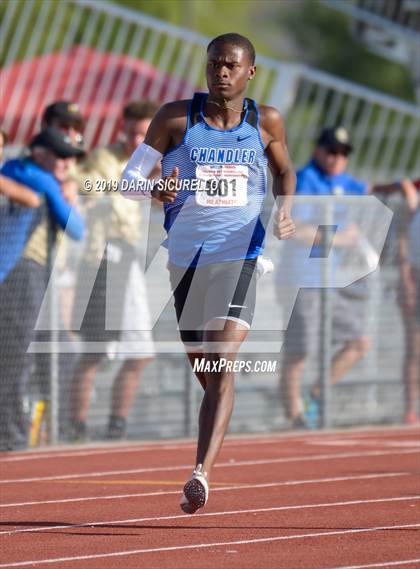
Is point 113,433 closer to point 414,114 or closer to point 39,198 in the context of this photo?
point 39,198

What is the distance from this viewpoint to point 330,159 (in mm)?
12531

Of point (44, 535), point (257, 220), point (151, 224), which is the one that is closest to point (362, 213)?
point (151, 224)

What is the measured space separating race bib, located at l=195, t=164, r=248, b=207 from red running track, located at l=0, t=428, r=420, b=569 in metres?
1.57

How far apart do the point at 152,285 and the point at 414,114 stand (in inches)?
178

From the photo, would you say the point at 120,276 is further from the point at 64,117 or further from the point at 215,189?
the point at 215,189

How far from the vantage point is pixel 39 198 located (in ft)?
36.0

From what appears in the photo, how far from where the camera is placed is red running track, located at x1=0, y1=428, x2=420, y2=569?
619 cm

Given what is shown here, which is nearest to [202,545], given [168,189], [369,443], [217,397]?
[217,397]

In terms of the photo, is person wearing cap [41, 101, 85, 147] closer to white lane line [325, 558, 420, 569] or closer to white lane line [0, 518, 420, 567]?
white lane line [0, 518, 420, 567]

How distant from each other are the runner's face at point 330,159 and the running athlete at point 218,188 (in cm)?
508

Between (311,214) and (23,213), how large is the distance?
2552mm

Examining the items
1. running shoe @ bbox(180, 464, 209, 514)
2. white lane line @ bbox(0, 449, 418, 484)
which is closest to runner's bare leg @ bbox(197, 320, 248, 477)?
running shoe @ bbox(180, 464, 209, 514)

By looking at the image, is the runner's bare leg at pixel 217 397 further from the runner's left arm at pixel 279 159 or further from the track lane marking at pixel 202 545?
the runner's left arm at pixel 279 159

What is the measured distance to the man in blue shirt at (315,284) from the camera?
1233cm
